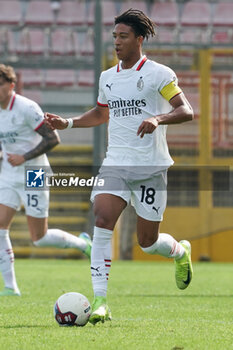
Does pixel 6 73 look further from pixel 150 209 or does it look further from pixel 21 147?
pixel 150 209

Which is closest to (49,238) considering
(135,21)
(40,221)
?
(40,221)

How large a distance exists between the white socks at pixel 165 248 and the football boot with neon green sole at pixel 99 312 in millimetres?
965

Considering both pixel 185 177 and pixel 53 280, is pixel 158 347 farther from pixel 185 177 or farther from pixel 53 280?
pixel 185 177

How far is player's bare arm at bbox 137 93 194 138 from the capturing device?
16.4 feet

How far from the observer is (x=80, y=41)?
59.0 feet

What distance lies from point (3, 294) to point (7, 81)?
1.96 meters

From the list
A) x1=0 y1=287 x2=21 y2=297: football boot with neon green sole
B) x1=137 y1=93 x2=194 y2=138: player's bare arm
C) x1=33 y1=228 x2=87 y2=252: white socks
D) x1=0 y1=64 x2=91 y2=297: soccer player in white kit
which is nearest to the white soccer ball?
x1=137 y1=93 x2=194 y2=138: player's bare arm

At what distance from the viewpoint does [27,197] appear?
25.9ft

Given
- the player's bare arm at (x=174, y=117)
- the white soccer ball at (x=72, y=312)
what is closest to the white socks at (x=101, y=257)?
the white soccer ball at (x=72, y=312)

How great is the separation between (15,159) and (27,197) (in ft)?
1.40

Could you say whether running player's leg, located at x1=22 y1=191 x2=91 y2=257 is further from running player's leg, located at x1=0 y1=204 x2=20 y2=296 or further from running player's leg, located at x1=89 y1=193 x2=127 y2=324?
running player's leg, located at x1=89 y1=193 x2=127 y2=324

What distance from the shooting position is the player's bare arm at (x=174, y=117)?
500cm

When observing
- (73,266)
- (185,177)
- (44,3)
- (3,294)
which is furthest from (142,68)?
(44,3)

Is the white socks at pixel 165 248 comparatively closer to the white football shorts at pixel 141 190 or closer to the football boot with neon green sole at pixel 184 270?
the football boot with neon green sole at pixel 184 270
